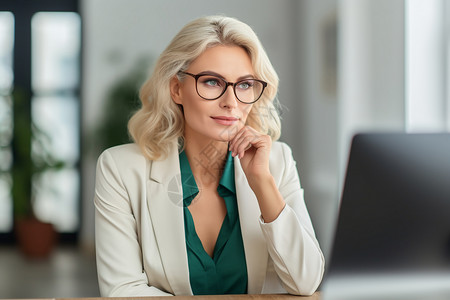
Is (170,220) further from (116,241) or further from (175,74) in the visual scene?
(175,74)

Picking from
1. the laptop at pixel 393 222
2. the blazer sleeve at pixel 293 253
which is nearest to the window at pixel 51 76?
the blazer sleeve at pixel 293 253

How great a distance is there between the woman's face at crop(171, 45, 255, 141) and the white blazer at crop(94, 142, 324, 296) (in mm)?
149

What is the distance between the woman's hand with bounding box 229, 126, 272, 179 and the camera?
4.35ft

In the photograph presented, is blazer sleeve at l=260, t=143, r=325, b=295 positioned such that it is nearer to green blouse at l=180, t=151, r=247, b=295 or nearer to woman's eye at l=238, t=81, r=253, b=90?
green blouse at l=180, t=151, r=247, b=295

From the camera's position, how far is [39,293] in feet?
13.2

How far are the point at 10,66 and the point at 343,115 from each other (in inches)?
152

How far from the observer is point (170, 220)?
1.42m

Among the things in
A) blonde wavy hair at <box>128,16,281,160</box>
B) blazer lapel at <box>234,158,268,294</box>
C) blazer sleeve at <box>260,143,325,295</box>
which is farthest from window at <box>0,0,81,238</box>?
blazer sleeve at <box>260,143,325,295</box>

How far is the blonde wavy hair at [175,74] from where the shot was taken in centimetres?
145

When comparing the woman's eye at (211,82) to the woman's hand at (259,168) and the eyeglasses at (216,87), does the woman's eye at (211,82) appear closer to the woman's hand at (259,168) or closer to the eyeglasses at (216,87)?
the eyeglasses at (216,87)

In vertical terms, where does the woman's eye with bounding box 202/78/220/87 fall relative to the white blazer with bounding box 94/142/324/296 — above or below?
A: above

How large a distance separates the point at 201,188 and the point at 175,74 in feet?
1.16

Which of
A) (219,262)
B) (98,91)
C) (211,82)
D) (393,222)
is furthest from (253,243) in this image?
(98,91)

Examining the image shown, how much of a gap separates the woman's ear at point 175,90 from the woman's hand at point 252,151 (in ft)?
0.86
